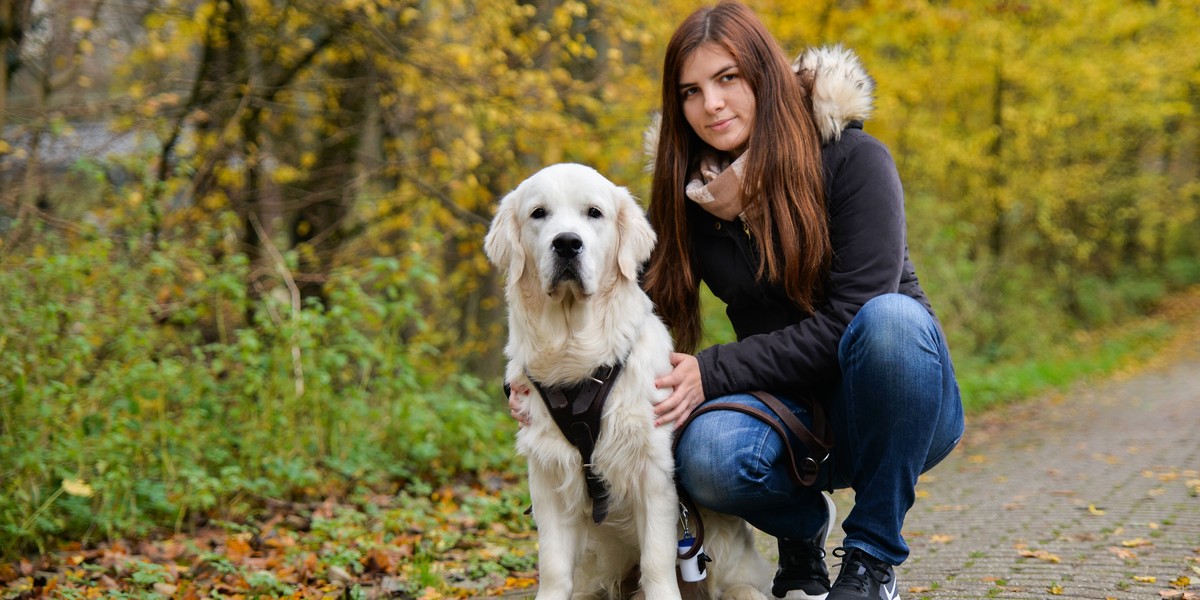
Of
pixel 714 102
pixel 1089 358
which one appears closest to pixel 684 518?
pixel 714 102

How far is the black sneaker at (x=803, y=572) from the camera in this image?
291 cm

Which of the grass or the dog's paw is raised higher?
the dog's paw

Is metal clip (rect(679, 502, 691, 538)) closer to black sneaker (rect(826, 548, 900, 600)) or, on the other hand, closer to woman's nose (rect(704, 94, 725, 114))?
black sneaker (rect(826, 548, 900, 600))

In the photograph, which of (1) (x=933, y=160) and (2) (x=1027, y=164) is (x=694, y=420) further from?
(2) (x=1027, y=164)

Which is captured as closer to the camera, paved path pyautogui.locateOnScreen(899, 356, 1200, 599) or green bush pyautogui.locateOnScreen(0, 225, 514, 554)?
paved path pyautogui.locateOnScreen(899, 356, 1200, 599)

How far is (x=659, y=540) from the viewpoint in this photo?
8.68ft

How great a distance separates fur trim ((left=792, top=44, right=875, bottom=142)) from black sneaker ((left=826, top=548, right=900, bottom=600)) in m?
1.24

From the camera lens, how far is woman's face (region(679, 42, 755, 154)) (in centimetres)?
294

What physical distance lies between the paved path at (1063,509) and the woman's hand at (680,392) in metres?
0.97

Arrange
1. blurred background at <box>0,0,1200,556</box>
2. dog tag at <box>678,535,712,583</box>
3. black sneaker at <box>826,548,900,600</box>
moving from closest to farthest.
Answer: black sneaker at <box>826,548,900,600</box> → dog tag at <box>678,535,712,583</box> → blurred background at <box>0,0,1200,556</box>

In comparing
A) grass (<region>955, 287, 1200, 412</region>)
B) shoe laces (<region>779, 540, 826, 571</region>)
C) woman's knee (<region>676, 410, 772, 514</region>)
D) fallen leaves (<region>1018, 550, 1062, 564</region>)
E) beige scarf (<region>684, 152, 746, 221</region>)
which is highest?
beige scarf (<region>684, 152, 746, 221</region>)

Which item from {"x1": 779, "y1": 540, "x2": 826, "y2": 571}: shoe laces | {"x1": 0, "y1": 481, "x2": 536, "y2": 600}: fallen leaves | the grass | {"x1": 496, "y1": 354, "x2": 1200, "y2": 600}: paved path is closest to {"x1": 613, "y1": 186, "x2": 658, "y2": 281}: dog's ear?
{"x1": 779, "y1": 540, "x2": 826, "y2": 571}: shoe laces

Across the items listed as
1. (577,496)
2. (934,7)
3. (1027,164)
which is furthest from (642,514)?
(1027,164)

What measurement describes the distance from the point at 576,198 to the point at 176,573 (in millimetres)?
2117
